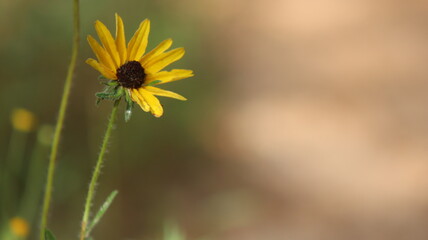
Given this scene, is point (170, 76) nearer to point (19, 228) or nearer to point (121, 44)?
A: point (121, 44)

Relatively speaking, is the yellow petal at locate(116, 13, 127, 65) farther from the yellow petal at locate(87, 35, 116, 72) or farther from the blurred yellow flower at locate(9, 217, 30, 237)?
the blurred yellow flower at locate(9, 217, 30, 237)

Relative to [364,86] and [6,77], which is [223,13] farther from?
[6,77]

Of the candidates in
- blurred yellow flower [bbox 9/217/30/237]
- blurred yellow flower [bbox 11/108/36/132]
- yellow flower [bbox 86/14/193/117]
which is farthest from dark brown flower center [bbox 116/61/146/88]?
blurred yellow flower [bbox 11/108/36/132]

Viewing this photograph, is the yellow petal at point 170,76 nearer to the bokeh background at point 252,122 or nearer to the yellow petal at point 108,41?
the yellow petal at point 108,41

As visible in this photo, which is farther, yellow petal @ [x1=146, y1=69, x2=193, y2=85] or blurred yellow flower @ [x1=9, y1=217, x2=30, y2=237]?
blurred yellow flower @ [x1=9, y1=217, x2=30, y2=237]

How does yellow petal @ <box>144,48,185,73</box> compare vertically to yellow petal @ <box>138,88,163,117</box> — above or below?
above

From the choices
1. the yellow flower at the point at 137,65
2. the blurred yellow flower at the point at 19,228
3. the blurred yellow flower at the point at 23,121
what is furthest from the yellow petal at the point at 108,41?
the blurred yellow flower at the point at 23,121
